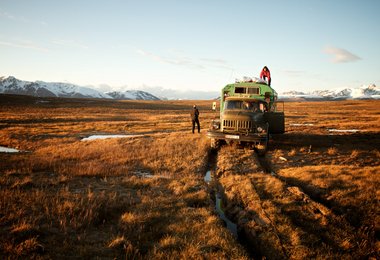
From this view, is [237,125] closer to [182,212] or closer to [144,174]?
[144,174]

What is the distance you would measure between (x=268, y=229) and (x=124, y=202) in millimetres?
3629

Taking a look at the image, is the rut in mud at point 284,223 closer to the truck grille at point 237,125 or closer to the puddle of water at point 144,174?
the puddle of water at point 144,174

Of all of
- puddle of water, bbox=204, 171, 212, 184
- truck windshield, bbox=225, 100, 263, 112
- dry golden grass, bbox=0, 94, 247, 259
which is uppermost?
truck windshield, bbox=225, 100, 263, 112

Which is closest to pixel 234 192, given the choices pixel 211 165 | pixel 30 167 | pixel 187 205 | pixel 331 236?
pixel 187 205

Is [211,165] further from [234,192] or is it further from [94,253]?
[94,253]

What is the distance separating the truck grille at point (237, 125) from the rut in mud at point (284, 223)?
4744mm

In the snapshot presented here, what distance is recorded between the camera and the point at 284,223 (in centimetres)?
554

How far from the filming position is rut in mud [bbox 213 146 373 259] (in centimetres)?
468

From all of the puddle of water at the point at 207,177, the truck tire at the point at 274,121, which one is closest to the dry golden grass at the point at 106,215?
the puddle of water at the point at 207,177

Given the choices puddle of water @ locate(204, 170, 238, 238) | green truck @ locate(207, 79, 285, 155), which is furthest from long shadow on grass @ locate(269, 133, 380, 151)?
puddle of water @ locate(204, 170, 238, 238)

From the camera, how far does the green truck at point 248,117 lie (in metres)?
13.0

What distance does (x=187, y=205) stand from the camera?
6.66 meters

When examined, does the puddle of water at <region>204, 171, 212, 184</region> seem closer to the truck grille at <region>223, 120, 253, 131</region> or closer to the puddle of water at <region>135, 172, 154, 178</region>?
the puddle of water at <region>135, 172, 154, 178</region>

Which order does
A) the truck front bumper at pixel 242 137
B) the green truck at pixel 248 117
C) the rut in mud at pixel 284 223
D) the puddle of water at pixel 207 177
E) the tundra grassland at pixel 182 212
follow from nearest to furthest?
1. the tundra grassland at pixel 182 212
2. the rut in mud at pixel 284 223
3. the puddle of water at pixel 207 177
4. the truck front bumper at pixel 242 137
5. the green truck at pixel 248 117
